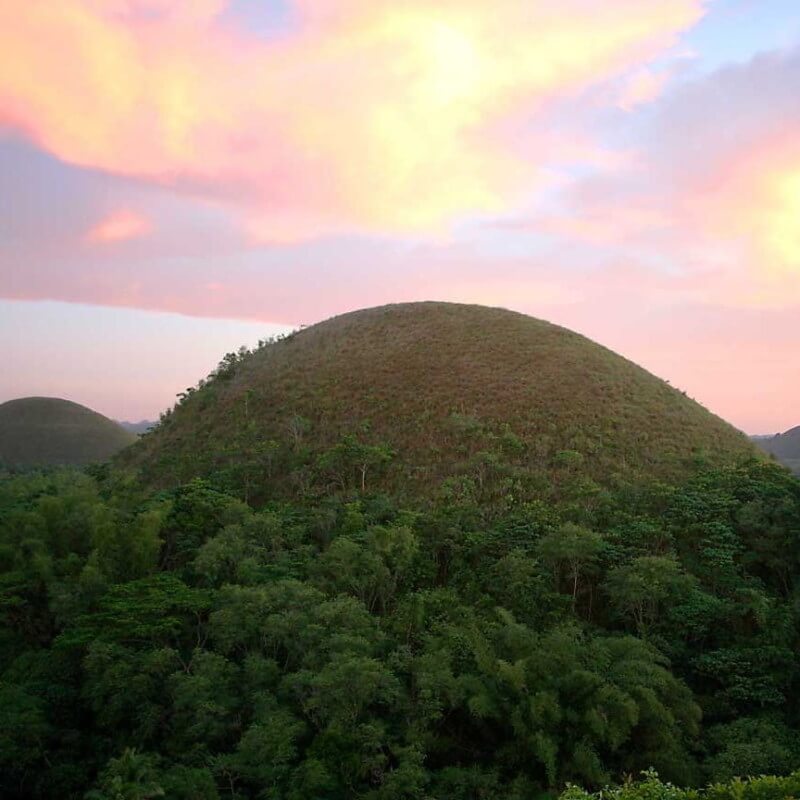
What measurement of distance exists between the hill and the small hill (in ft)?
158

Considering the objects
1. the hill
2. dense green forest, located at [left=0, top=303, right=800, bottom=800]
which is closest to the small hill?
the hill

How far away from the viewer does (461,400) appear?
33125mm

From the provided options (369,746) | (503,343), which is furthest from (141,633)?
(503,343)

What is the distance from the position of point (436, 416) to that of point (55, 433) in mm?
75243

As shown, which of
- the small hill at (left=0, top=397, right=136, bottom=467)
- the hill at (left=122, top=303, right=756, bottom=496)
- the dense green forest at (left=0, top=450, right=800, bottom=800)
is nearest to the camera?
the dense green forest at (left=0, top=450, right=800, bottom=800)

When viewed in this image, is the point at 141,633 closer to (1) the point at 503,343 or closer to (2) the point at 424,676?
(2) the point at 424,676

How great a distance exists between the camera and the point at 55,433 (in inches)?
3509

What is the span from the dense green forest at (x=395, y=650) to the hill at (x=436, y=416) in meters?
5.60

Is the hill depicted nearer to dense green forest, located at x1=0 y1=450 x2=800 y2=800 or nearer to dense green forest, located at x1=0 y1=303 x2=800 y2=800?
dense green forest, located at x1=0 y1=303 x2=800 y2=800

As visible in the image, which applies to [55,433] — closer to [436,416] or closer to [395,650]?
[436,416]

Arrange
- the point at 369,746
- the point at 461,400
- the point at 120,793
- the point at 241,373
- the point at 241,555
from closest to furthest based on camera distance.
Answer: the point at 120,793, the point at 369,746, the point at 241,555, the point at 461,400, the point at 241,373

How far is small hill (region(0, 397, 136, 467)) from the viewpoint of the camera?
274 ft

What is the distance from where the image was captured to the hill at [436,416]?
27.8 meters

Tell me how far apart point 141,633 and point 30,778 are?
3379mm
